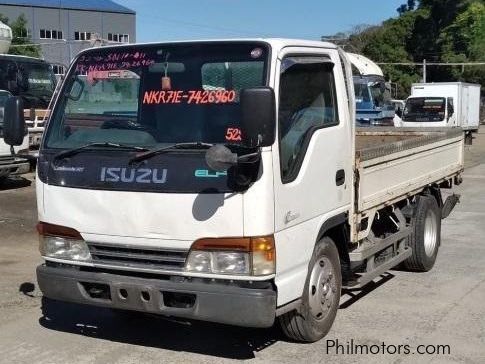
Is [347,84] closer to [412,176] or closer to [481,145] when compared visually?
[412,176]

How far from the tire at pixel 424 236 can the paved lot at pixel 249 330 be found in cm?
15

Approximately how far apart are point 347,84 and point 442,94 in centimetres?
Answer: 3140

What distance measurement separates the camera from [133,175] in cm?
452

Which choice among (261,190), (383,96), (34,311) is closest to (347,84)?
(261,190)

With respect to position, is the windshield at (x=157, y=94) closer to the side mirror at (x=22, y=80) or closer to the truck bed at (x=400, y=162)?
the truck bed at (x=400, y=162)

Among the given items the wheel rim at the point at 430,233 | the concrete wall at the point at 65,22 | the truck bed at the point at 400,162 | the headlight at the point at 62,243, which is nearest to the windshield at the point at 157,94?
the headlight at the point at 62,243

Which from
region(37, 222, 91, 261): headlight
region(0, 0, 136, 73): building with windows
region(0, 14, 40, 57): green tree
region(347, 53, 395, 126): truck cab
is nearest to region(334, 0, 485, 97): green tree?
region(0, 14, 40, 57): green tree

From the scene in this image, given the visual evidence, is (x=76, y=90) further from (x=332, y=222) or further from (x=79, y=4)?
(x=79, y=4)

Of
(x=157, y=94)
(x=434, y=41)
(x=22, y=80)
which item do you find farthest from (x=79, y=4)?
(x=157, y=94)

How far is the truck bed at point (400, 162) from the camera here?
579 centimetres

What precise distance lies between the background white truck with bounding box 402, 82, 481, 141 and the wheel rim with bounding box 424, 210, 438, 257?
22096mm

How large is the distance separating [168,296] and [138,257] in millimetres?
322

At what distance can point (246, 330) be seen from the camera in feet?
18.0

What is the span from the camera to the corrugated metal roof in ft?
241
